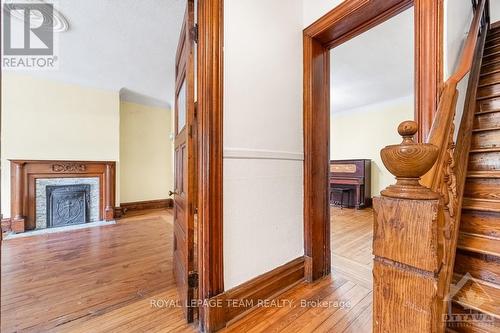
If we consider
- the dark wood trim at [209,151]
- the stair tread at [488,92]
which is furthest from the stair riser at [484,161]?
the dark wood trim at [209,151]

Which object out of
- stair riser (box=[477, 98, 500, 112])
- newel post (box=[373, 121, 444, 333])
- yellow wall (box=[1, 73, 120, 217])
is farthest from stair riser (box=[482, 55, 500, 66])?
yellow wall (box=[1, 73, 120, 217])

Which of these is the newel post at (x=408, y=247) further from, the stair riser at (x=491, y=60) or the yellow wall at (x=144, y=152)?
the yellow wall at (x=144, y=152)

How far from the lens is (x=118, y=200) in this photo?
4426mm

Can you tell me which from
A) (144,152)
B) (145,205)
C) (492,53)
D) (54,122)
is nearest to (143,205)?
(145,205)

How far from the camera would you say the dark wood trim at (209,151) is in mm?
1415

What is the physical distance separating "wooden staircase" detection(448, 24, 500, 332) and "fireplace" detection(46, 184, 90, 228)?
4789 mm

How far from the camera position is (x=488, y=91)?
1.95 meters

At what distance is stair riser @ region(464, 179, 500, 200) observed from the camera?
1.43m

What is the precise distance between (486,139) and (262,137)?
1628mm

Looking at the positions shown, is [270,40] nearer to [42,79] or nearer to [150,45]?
[150,45]

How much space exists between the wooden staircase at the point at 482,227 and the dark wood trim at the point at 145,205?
4.98 m

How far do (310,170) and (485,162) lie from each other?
118 cm

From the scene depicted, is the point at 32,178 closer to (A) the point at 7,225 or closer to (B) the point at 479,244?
(A) the point at 7,225

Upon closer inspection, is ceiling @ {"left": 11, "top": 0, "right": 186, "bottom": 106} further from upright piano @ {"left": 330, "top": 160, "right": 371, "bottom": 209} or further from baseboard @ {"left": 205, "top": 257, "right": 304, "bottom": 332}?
upright piano @ {"left": 330, "top": 160, "right": 371, "bottom": 209}
